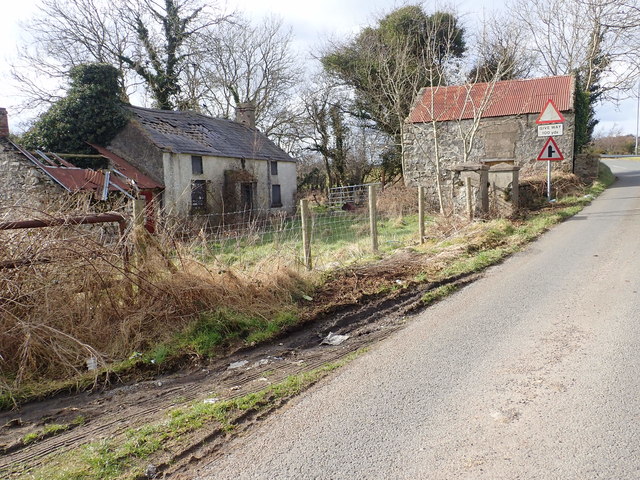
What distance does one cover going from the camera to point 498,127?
24547 millimetres

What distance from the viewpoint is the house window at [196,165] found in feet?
73.0

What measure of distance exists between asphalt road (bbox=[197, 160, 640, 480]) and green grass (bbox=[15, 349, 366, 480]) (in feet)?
0.80

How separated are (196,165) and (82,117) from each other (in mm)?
5009

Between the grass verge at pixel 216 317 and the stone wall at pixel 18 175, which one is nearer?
the grass verge at pixel 216 317

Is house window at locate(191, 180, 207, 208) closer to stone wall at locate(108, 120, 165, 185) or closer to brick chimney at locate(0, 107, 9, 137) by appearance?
stone wall at locate(108, 120, 165, 185)

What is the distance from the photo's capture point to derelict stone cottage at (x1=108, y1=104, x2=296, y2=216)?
20750 millimetres

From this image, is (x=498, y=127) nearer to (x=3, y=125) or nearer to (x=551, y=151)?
(x=551, y=151)

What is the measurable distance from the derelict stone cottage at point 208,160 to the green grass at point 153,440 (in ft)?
46.0

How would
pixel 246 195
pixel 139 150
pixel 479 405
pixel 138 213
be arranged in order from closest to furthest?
pixel 479 405 → pixel 138 213 → pixel 139 150 → pixel 246 195

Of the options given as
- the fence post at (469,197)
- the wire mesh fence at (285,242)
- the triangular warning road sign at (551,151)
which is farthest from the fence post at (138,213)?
the triangular warning road sign at (551,151)

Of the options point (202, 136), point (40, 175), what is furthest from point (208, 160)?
point (40, 175)

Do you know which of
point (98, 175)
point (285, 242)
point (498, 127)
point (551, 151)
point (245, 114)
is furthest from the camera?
point (245, 114)

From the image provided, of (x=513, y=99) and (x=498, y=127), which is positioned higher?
(x=513, y=99)

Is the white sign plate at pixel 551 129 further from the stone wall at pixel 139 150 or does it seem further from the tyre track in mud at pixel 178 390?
the stone wall at pixel 139 150
